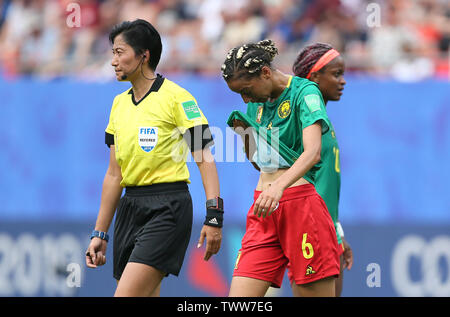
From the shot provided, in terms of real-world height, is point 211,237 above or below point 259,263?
above

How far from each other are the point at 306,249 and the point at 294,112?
902mm

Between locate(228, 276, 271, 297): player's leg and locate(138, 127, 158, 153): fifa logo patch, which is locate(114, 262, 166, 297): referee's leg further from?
locate(138, 127, 158, 153): fifa logo patch

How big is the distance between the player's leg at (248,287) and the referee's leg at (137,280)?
20.8 inches

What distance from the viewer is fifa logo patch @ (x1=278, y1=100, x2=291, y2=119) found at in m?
5.46

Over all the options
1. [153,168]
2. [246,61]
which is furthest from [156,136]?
[246,61]

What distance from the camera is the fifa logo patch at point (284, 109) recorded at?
5461mm

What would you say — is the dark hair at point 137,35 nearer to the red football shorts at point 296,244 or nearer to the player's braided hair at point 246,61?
the player's braided hair at point 246,61

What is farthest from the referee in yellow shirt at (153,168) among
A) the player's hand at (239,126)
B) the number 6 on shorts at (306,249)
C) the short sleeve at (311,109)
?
the short sleeve at (311,109)

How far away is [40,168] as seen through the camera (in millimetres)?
10242

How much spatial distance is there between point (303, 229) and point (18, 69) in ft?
22.1

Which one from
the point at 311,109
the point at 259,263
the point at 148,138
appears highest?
the point at 311,109

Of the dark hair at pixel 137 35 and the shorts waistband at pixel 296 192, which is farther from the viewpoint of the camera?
the dark hair at pixel 137 35

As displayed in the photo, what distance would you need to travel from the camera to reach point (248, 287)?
18.0 ft

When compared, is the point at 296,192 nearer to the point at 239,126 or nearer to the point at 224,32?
the point at 239,126
